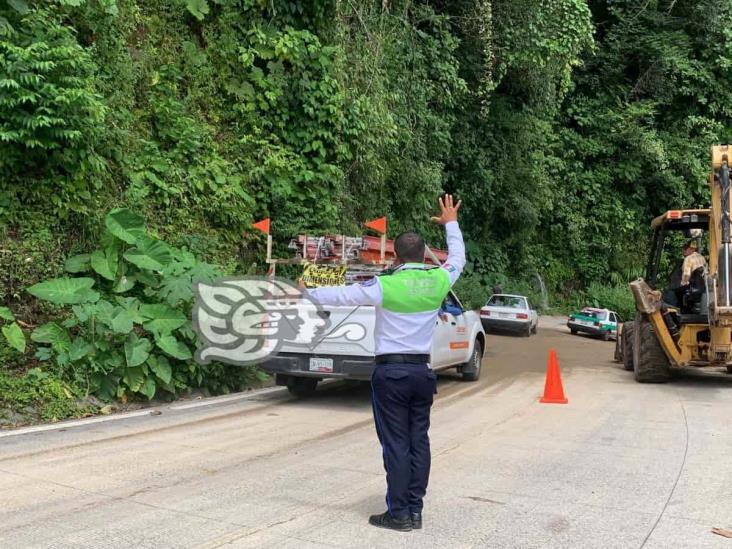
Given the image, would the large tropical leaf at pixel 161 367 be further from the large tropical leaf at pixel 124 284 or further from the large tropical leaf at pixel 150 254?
the large tropical leaf at pixel 150 254

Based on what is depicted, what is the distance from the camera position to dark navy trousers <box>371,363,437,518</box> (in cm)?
454

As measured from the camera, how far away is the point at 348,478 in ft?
19.2

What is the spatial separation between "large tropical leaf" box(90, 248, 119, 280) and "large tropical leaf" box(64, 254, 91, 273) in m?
0.12

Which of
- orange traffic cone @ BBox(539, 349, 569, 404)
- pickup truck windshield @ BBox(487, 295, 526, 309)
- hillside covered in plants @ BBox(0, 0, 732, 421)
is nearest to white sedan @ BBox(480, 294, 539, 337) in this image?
pickup truck windshield @ BBox(487, 295, 526, 309)

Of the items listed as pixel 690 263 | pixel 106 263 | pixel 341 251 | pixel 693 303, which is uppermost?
pixel 341 251

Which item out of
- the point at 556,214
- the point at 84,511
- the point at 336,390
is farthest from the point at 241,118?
the point at 556,214

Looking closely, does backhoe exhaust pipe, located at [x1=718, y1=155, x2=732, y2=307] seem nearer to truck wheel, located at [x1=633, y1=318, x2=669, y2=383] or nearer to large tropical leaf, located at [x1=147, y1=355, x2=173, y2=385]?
truck wheel, located at [x1=633, y1=318, x2=669, y2=383]

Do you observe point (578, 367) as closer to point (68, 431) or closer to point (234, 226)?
point (234, 226)

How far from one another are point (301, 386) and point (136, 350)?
2.47 metres

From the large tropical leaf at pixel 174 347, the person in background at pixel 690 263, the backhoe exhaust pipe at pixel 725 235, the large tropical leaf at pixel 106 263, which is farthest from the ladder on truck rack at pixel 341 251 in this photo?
the backhoe exhaust pipe at pixel 725 235

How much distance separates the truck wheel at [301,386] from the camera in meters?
10.1

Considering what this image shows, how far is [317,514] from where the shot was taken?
16.1 feet

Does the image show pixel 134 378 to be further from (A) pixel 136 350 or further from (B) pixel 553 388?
(B) pixel 553 388

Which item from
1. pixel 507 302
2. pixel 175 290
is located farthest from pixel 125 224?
pixel 507 302
